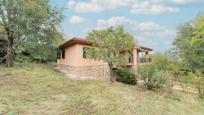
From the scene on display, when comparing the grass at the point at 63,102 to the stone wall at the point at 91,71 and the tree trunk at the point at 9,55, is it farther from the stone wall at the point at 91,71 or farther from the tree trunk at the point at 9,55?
the stone wall at the point at 91,71

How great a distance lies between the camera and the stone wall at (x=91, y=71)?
2211 cm

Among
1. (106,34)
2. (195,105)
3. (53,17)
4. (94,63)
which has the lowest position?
(195,105)

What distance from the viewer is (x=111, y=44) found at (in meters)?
17.9

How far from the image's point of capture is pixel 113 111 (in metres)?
9.84

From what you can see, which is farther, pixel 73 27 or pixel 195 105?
pixel 73 27

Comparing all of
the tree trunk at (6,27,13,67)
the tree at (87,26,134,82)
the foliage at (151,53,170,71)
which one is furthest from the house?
the tree trunk at (6,27,13,67)

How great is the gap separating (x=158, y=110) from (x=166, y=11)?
14.9 m

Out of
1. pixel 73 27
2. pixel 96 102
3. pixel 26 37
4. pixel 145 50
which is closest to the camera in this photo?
pixel 96 102

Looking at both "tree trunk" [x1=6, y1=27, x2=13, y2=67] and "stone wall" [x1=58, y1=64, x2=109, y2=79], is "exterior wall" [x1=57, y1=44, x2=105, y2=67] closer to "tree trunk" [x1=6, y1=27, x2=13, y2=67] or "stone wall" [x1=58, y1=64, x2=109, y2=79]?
"stone wall" [x1=58, y1=64, x2=109, y2=79]

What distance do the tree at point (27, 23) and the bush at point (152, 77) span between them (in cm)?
919

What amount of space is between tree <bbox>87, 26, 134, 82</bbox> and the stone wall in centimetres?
377

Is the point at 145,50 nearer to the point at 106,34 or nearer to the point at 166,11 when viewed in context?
the point at 166,11

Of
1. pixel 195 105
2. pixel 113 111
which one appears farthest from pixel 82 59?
pixel 113 111

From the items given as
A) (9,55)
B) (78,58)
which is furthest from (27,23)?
(78,58)
